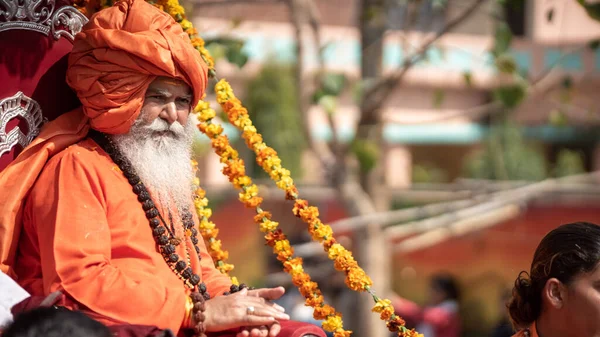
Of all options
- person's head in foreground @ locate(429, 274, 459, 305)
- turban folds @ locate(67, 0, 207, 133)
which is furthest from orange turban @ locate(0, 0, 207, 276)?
person's head in foreground @ locate(429, 274, 459, 305)

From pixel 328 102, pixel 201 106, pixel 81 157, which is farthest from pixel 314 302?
pixel 328 102

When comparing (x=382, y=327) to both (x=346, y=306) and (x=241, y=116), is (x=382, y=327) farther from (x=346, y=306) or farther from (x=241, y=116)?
(x=241, y=116)

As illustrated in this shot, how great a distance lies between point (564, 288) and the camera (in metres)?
3.18

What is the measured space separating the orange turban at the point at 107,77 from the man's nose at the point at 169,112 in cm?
11

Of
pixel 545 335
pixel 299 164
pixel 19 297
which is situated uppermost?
pixel 19 297

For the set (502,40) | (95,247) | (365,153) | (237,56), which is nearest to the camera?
(95,247)

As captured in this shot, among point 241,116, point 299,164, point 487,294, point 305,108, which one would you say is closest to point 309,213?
point 241,116

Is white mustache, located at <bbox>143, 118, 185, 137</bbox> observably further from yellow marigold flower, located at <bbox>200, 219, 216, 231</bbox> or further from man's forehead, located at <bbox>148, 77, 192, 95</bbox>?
yellow marigold flower, located at <bbox>200, 219, 216, 231</bbox>

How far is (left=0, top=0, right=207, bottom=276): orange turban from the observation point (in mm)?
3035

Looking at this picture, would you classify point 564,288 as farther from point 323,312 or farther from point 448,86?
point 448,86

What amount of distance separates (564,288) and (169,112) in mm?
1548

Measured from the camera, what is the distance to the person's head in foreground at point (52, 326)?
2006 mm

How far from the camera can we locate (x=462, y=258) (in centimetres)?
1310

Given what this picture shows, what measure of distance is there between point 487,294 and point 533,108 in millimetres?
6932
